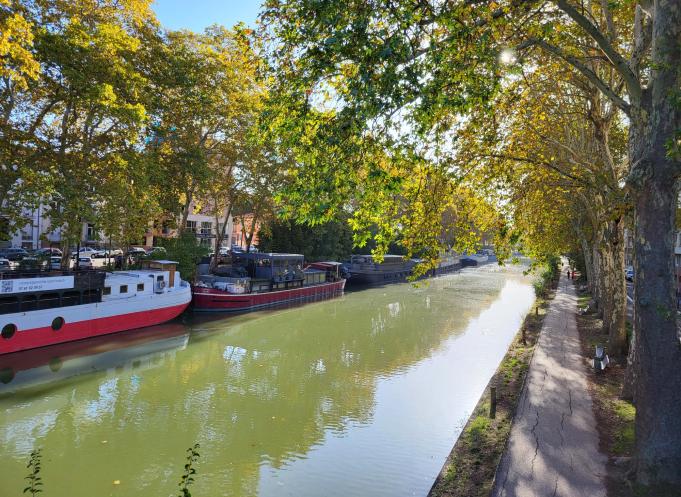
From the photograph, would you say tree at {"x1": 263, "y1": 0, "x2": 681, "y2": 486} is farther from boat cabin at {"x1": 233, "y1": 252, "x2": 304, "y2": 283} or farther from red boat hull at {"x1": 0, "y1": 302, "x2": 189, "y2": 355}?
boat cabin at {"x1": 233, "y1": 252, "x2": 304, "y2": 283}

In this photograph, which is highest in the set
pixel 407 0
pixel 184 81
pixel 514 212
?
pixel 184 81

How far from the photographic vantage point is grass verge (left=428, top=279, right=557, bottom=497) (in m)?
7.96

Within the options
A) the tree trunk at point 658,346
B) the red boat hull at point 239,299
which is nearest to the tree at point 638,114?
the tree trunk at point 658,346

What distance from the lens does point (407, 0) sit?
6.90 m

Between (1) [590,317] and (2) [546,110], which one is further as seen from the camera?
(1) [590,317]

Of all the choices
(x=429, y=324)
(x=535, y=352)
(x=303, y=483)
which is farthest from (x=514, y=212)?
(x=429, y=324)

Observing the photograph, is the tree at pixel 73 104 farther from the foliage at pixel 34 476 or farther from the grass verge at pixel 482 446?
the grass verge at pixel 482 446

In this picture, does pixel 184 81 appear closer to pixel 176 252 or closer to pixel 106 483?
pixel 176 252

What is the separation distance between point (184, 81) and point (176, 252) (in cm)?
1112

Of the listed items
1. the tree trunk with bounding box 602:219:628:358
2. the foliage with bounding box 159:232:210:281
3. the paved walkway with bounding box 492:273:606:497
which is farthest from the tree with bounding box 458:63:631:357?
the foliage with bounding box 159:232:210:281

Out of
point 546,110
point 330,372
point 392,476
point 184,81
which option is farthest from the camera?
point 184,81

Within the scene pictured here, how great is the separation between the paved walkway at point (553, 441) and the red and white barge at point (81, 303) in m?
18.3

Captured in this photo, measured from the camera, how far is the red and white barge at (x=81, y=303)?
18672 mm

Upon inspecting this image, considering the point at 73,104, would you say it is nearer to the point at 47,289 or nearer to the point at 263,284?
the point at 47,289
